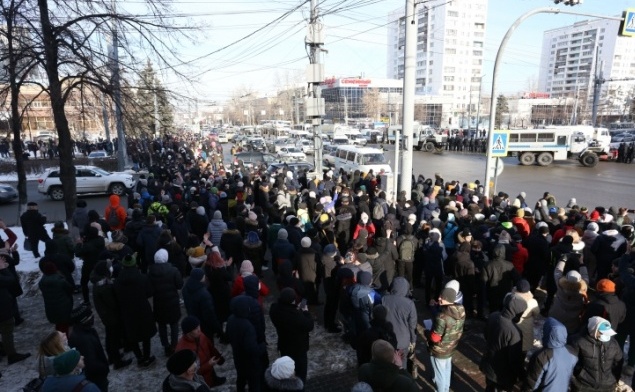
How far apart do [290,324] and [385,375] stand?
147cm

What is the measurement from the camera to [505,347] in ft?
14.3

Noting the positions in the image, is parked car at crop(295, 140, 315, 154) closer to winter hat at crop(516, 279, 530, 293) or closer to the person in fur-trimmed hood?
winter hat at crop(516, 279, 530, 293)

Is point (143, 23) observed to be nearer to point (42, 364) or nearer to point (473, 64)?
point (42, 364)

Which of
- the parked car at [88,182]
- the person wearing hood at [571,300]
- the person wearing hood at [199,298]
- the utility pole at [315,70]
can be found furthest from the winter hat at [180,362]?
the parked car at [88,182]

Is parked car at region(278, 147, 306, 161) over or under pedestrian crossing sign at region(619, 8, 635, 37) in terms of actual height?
under

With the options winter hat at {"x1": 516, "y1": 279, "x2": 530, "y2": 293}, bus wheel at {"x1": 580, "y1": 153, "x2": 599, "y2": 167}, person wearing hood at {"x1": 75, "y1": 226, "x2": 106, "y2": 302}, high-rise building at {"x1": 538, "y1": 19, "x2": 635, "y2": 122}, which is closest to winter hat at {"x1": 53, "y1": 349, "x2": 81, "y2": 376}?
person wearing hood at {"x1": 75, "y1": 226, "x2": 106, "y2": 302}

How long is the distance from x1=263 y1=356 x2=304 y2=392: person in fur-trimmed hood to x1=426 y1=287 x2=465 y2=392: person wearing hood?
1909 mm

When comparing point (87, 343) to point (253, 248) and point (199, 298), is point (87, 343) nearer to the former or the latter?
point (199, 298)

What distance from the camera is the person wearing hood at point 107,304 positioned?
532 cm

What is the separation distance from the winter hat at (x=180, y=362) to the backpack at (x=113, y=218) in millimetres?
7059

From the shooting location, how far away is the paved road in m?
17.0

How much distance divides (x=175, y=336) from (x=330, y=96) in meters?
104

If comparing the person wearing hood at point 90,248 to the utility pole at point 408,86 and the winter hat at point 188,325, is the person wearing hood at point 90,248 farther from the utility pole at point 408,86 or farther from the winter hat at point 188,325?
the utility pole at point 408,86

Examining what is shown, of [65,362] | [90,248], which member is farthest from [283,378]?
[90,248]
